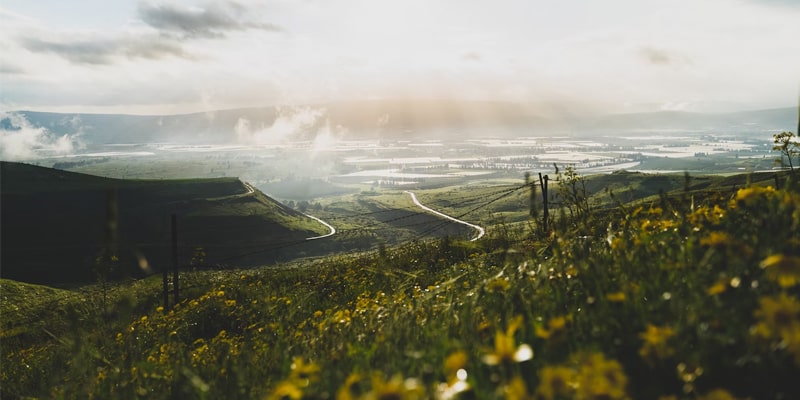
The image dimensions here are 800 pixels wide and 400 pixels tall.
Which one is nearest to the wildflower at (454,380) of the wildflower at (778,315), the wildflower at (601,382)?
the wildflower at (601,382)

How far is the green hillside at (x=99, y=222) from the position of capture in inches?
5300

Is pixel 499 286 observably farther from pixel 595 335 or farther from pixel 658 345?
pixel 658 345

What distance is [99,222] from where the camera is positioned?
5817 inches

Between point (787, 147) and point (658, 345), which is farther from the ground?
point (787, 147)

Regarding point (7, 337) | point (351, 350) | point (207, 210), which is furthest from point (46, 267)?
point (351, 350)

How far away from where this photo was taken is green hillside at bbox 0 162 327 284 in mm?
134625

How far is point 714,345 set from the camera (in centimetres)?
238

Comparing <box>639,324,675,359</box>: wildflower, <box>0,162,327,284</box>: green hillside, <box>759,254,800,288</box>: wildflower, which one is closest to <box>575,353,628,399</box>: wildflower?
<box>639,324,675,359</box>: wildflower

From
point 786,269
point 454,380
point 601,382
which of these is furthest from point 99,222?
point 786,269

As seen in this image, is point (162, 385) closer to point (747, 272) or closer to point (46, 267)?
point (747, 272)

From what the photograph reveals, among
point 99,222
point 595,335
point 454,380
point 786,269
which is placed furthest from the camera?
point 99,222

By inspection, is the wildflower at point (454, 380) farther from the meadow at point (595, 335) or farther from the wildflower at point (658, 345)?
the wildflower at point (658, 345)

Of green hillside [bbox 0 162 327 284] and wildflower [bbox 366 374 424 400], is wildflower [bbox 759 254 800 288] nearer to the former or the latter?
wildflower [bbox 366 374 424 400]

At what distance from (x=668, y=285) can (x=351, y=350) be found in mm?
2210
